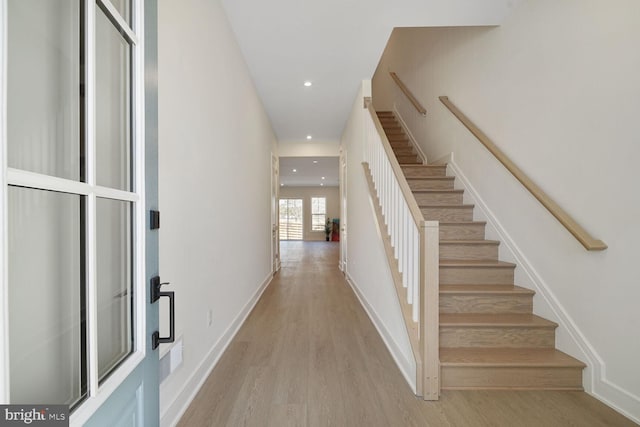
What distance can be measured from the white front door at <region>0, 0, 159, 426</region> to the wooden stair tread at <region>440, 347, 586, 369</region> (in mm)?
1843

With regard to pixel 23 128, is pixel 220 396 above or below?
below

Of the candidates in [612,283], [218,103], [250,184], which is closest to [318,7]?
[218,103]

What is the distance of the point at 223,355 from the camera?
237 cm

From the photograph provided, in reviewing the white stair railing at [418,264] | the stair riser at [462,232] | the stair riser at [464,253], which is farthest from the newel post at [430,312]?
the stair riser at [462,232]

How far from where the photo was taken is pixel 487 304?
2.40 metres

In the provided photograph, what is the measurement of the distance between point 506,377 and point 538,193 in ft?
4.51

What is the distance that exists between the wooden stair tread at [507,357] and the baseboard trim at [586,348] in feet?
0.27

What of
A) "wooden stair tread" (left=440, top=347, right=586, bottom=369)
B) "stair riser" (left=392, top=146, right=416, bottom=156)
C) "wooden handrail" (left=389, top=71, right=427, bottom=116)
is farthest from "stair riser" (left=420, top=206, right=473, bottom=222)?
"wooden handrail" (left=389, top=71, right=427, bottom=116)

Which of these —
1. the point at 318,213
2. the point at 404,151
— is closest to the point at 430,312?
the point at 404,151

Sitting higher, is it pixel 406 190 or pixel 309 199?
pixel 309 199

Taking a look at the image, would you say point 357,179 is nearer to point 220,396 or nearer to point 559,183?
point 559,183

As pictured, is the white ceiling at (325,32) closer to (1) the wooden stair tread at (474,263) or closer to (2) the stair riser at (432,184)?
(2) the stair riser at (432,184)

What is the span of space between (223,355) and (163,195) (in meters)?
1.53

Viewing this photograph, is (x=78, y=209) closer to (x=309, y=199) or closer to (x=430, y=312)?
(x=430, y=312)
